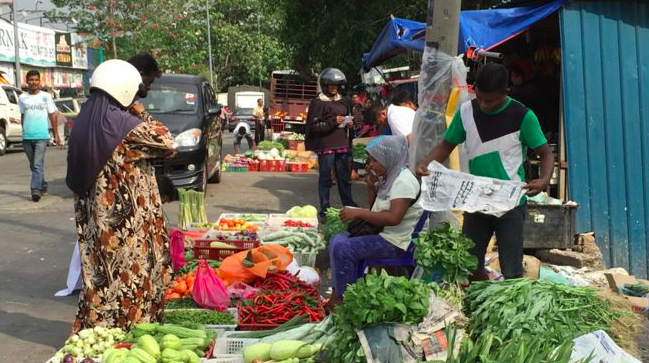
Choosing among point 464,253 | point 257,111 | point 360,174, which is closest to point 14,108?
point 257,111

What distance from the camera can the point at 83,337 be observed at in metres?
4.72

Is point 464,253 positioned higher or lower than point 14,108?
lower

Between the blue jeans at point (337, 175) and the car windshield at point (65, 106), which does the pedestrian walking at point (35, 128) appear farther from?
the car windshield at point (65, 106)

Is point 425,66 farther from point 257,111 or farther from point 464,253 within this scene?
point 257,111

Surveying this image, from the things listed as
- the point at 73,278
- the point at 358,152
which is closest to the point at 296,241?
the point at 73,278

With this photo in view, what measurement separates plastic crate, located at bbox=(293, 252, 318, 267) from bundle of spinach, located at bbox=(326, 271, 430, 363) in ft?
11.2

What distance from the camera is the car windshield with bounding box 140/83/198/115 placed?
12.4 meters

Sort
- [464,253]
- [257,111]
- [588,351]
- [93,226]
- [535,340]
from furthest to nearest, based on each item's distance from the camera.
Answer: [257,111], [93,226], [464,253], [588,351], [535,340]

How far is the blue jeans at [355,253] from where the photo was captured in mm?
5379

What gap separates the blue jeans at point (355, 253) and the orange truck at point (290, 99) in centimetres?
2040

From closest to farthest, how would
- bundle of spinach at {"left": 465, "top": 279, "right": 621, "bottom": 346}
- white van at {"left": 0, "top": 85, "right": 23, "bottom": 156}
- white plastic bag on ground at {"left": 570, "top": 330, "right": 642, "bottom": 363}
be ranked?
white plastic bag on ground at {"left": 570, "top": 330, "right": 642, "bottom": 363} → bundle of spinach at {"left": 465, "top": 279, "right": 621, "bottom": 346} → white van at {"left": 0, "top": 85, "right": 23, "bottom": 156}

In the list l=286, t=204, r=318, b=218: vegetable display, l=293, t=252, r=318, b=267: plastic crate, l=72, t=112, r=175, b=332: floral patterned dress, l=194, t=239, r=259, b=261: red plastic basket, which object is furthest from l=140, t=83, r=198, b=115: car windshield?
l=72, t=112, r=175, b=332: floral patterned dress

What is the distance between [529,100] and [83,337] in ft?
20.6

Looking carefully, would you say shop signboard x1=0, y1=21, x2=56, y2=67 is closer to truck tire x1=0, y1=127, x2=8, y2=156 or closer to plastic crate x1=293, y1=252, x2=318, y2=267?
truck tire x1=0, y1=127, x2=8, y2=156
